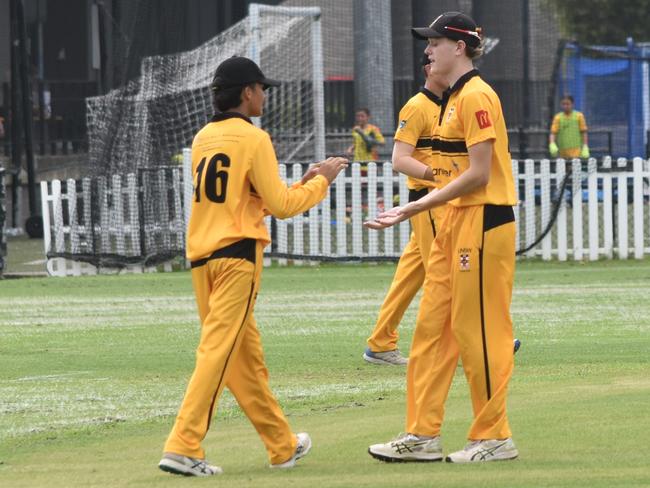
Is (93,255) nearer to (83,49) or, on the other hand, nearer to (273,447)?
(273,447)

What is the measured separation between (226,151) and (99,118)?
16204 mm

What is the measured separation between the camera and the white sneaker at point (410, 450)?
274 inches

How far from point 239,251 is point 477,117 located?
120cm

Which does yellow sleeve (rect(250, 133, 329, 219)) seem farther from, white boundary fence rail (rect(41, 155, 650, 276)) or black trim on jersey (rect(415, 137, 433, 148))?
white boundary fence rail (rect(41, 155, 650, 276))

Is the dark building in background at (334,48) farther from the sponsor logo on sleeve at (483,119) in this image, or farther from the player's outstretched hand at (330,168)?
the sponsor logo on sleeve at (483,119)

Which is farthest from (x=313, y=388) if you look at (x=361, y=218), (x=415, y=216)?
(x=361, y=218)

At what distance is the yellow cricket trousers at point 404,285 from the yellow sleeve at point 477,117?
9.89ft

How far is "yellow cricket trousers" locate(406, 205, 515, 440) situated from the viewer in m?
6.77

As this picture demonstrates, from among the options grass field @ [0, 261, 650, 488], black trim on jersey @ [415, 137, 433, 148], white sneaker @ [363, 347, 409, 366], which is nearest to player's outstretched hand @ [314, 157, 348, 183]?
Result: grass field @ [0, 261, 650, 488]

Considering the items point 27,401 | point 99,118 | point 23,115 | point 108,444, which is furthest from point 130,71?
Result: point 108,444

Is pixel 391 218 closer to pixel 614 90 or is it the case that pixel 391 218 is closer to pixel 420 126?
pixel 420 126

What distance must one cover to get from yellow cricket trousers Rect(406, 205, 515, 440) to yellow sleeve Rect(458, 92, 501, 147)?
315 mm

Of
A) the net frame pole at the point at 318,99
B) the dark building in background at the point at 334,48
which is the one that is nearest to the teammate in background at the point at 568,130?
the dark building in background at the point at 334,48

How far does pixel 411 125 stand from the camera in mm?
9695
